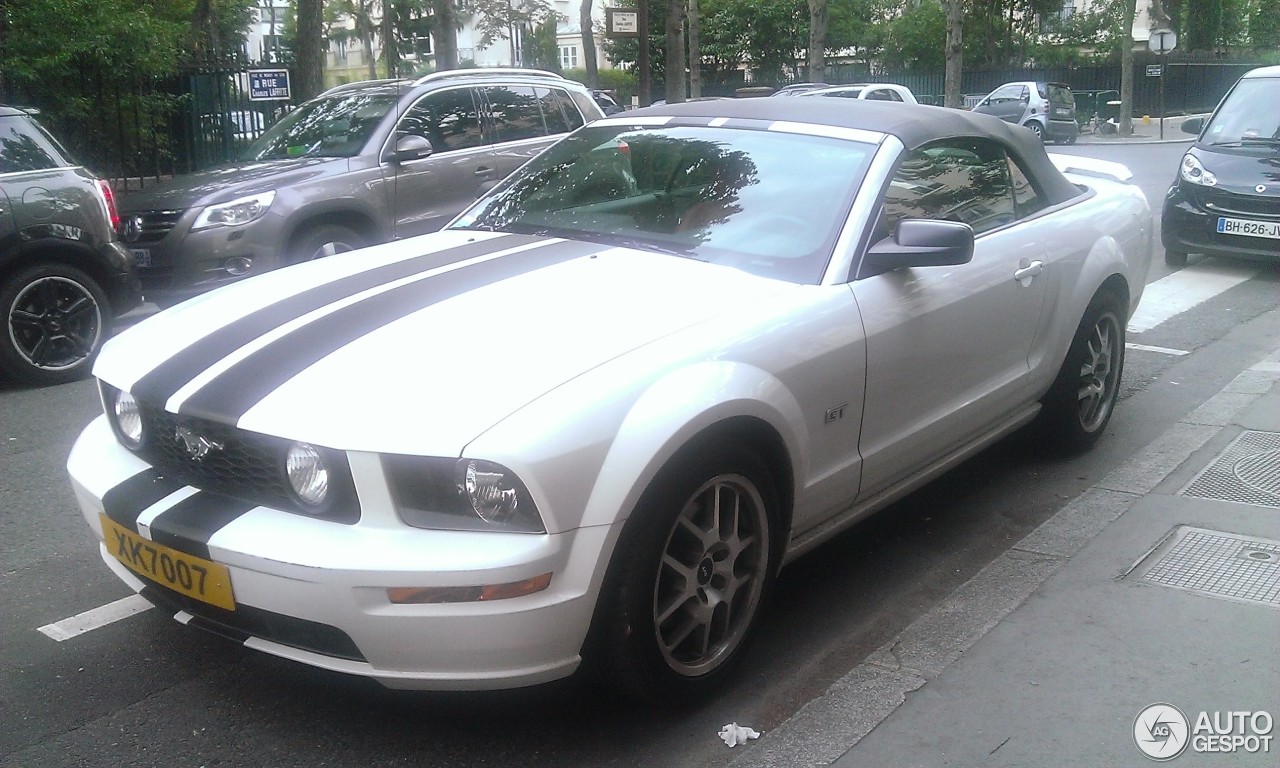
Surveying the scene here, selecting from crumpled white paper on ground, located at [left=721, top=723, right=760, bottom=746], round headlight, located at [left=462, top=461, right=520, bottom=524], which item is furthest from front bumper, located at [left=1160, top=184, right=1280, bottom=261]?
round headlight, located at [left=462, top=461, right=520, bottom=524]

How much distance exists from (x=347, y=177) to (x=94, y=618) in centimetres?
506

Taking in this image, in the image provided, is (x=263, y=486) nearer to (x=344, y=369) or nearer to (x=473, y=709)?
(x=344, y=369)

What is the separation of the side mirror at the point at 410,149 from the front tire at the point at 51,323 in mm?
2208

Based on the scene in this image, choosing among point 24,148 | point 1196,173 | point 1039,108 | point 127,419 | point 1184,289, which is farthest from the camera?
point 1039,108

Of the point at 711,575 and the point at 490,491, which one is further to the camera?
the point at 711,575

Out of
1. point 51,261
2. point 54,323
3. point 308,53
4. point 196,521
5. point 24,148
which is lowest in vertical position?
point 54,323

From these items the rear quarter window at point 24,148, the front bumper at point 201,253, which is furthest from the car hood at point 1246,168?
the rear quarter window at point 24,148

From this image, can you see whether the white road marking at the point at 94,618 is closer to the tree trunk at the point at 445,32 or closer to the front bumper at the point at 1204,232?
the front bumper at the point at 1204,232

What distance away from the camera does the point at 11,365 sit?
23.0ft

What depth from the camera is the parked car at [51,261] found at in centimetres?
698

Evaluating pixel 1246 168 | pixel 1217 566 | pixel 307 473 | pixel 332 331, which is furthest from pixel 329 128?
pixel 1246 168

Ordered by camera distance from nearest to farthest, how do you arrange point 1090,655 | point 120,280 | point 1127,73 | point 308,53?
point 1090,655, point 120,280, point 308,53, point 1127,73

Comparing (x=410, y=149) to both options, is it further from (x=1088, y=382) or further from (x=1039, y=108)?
(x=1039, y=108)

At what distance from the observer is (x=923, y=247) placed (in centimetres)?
387
